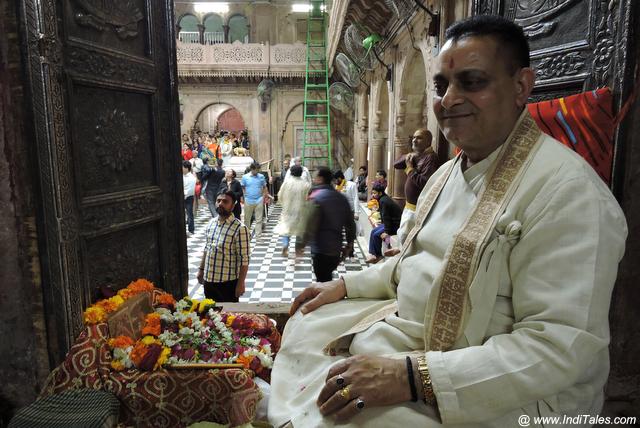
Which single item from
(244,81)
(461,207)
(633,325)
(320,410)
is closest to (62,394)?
(320,410)

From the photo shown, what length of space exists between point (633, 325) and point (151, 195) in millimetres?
2517

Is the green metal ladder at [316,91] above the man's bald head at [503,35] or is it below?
Answer: above

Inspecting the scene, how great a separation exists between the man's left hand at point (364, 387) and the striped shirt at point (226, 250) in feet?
Answer: 9.58

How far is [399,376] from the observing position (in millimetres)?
1125

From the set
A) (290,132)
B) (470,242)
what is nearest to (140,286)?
(470,242)

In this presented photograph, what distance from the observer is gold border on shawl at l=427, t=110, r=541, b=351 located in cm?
118

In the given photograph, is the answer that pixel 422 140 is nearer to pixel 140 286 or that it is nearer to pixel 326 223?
pixel 326 223

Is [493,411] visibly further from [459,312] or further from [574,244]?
[574,244]

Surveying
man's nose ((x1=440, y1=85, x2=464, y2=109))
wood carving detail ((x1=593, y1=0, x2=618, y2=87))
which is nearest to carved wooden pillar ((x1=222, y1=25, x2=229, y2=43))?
wood carving detail ((x1=593, y1=0, x2=618, y2=87))

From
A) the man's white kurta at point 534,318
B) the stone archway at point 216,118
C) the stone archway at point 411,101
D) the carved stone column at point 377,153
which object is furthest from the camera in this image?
the stone archway at point 216,118

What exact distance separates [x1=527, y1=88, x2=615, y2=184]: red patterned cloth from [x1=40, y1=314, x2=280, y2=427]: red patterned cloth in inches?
70.4

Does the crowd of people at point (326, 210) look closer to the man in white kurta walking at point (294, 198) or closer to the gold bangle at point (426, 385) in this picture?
the man in white kurta walking at point (294, 198)

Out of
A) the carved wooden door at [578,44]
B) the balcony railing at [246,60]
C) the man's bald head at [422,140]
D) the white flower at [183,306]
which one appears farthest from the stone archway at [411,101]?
the balcony railing at [246,60]

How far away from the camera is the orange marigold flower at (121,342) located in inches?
80.4
